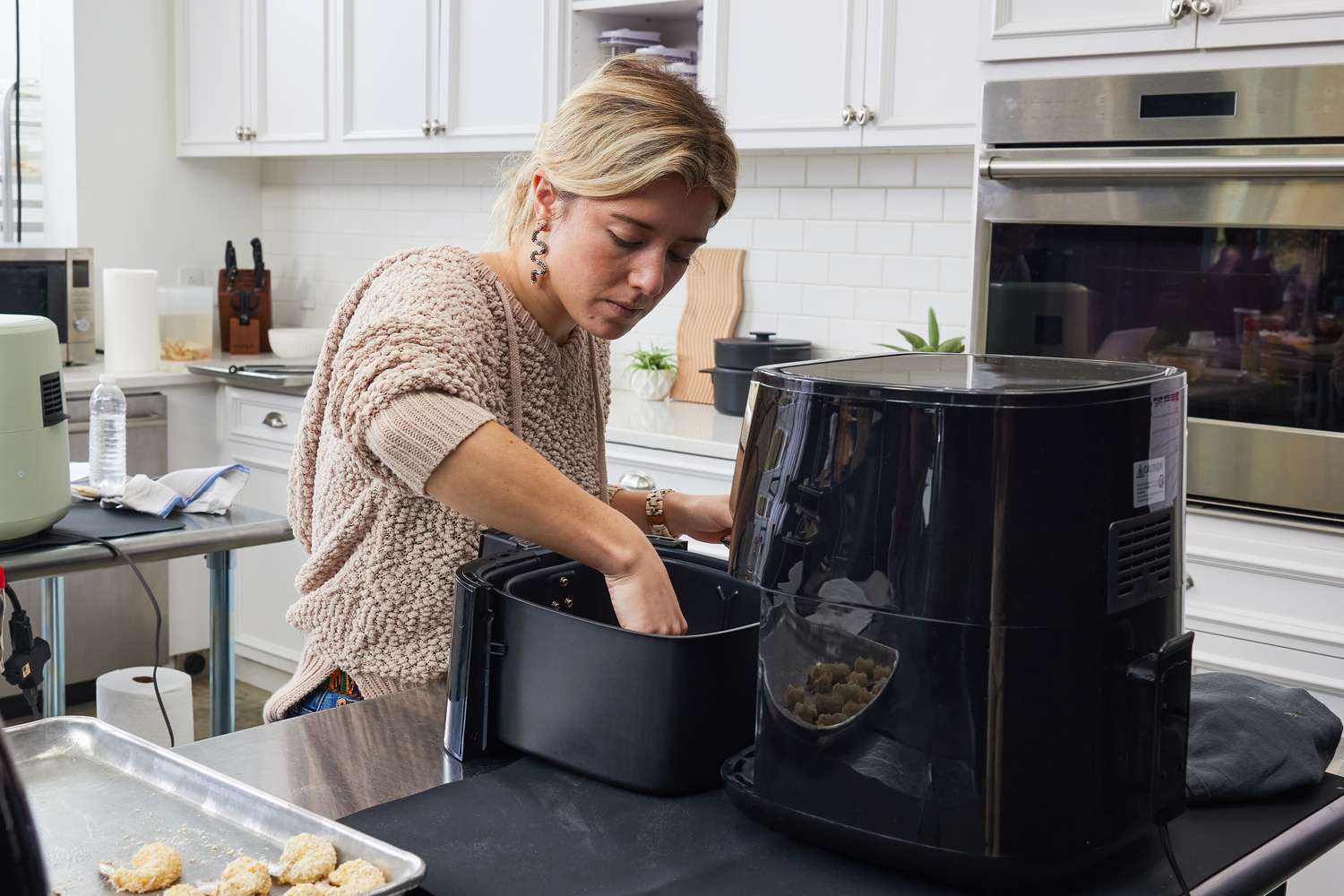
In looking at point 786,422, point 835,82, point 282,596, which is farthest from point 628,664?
point 282,596

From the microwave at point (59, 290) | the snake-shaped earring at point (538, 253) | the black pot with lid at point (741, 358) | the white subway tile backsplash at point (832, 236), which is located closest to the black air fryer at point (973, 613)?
the snake-shaped earring at point (538, 253)

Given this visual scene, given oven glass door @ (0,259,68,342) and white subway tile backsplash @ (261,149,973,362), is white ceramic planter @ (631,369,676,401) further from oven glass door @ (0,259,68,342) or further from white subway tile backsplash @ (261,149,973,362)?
oven glass door @ (0,259,68,342)

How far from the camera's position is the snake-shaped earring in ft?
4.63

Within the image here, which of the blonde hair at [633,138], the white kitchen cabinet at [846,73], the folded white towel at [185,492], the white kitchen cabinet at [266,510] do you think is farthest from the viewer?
the white kitchen cabinet at [266,510]

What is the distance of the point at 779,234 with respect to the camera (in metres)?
3.64

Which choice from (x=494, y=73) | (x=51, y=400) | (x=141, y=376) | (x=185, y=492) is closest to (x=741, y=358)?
(x=494, y=73)

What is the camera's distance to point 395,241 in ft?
14.8

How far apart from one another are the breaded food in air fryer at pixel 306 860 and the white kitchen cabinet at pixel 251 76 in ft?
11.7

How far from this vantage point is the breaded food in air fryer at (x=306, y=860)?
0.90 metres

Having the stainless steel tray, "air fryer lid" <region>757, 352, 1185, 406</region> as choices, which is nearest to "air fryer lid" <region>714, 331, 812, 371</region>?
"air fryer lid" <region>757, 352, 1185, 406</region>

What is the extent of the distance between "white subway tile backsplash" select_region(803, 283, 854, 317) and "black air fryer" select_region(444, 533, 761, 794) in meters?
2.40

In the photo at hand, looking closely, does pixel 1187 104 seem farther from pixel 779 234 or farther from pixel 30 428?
pixel 30 428

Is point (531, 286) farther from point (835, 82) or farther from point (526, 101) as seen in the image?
point (526, 101)

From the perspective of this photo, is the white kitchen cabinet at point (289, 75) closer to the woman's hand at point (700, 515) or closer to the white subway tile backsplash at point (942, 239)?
the white subway tile backsplash at point (942, 239)
